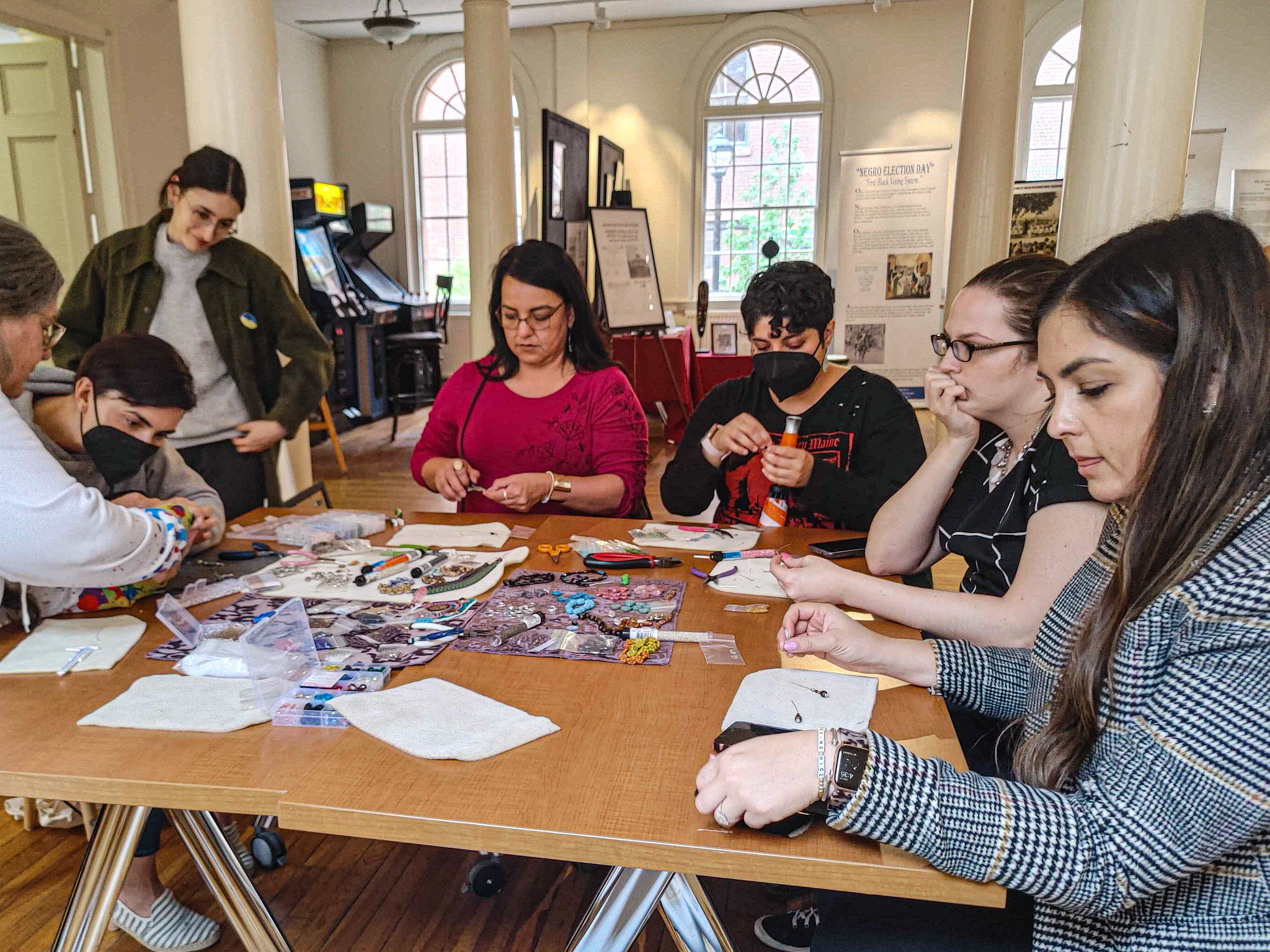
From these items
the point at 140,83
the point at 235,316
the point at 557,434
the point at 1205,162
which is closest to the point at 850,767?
the point at 557,434

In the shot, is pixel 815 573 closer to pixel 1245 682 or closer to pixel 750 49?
pixel 1245 682

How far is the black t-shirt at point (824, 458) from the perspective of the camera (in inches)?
83.7

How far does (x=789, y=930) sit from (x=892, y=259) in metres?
5.21

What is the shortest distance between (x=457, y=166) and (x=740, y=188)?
313 cm

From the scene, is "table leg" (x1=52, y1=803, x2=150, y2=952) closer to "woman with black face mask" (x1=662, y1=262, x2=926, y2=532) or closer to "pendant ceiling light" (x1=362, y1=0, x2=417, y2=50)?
"woman with black face mask" (x1=662, y1=262, x2=926, y2=532)

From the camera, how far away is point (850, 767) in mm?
896

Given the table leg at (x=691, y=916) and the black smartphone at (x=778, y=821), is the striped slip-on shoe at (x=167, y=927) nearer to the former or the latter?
the table leg at (x=691, y=916)

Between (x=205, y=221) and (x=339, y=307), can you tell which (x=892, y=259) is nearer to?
(x=339, y=307)

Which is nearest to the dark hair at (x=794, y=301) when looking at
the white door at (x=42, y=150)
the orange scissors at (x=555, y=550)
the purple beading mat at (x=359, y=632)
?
the orange scissors at (x=555, y=550)

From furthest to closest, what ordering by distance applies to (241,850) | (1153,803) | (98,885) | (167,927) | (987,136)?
(987,136)
(241,850)
(167,927)
(98,885)
(1153,803)

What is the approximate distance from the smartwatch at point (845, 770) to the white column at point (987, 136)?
473 cm

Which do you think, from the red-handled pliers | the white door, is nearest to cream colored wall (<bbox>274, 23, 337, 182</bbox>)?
the white door

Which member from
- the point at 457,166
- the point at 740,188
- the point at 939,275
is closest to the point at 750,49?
the point at 740,188

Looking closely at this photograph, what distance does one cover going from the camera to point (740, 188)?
30.3 ft
